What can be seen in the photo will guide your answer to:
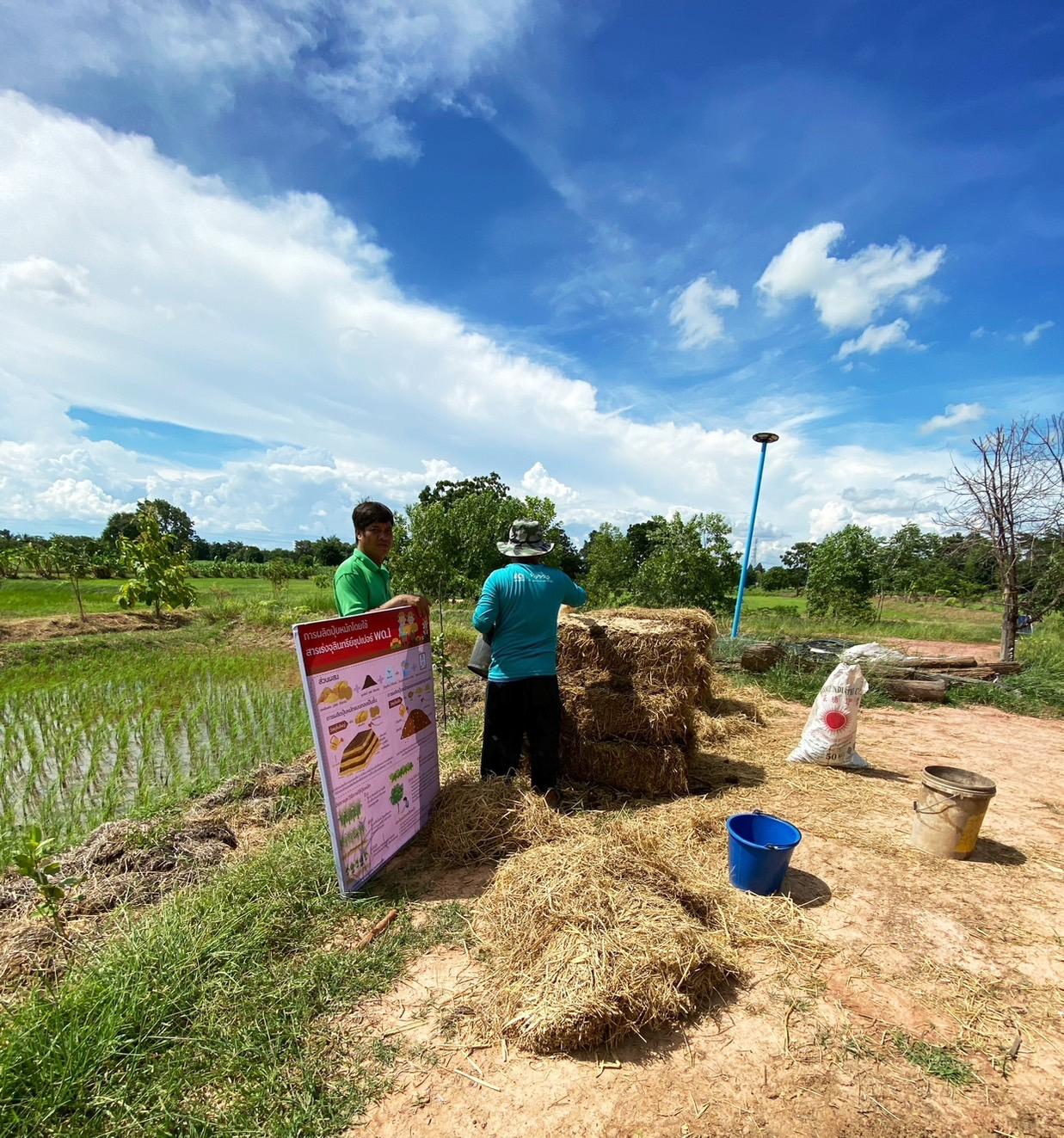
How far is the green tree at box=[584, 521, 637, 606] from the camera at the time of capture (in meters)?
15.1

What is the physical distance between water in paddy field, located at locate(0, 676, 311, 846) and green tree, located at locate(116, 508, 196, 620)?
10.1 meters

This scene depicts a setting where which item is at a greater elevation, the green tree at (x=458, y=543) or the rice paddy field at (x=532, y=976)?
the green tree at (x=458, y=543)

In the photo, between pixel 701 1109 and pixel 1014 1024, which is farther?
pixel 1014 1024

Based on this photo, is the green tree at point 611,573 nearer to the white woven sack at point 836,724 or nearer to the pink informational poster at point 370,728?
the white woven sack at point 836,724

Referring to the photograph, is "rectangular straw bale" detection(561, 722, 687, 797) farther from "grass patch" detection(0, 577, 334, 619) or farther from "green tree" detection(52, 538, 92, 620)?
"green tree" detection(52, 538, 92, 620)

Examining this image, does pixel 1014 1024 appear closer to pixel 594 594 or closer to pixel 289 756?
pixel 289 756

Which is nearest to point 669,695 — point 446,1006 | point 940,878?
point 940,878

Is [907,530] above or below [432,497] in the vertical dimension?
below

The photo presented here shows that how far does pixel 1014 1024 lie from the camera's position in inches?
87.9

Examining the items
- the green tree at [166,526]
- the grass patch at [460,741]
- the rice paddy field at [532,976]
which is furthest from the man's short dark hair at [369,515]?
the green tree at [166,526]

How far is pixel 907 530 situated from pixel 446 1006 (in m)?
25.7

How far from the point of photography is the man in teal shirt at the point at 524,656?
3.74 m

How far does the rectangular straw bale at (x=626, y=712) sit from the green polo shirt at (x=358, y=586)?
76.1 inches

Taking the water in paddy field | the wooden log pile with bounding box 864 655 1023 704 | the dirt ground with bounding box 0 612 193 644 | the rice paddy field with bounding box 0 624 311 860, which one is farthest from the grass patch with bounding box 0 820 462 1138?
the dirt ground with bounding box 0 612 193 644
